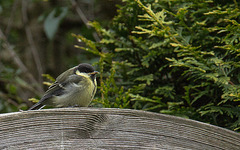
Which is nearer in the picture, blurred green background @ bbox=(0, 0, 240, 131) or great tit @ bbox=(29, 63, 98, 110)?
blurred green background @ bbox=(0, 0, 240, 131)

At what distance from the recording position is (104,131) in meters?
1.36

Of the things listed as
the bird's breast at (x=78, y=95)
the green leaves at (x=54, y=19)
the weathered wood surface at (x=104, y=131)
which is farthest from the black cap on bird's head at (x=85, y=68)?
the green leaves at (x=54, y=19)

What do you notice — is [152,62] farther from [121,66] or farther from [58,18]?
[58,18]

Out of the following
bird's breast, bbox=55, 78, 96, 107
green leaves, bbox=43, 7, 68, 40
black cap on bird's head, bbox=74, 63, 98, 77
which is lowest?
bird's breast, bbox=55, 78, 96, 107

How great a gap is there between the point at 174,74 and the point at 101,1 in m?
2.92

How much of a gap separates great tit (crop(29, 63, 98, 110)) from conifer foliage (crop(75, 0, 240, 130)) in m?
0.12

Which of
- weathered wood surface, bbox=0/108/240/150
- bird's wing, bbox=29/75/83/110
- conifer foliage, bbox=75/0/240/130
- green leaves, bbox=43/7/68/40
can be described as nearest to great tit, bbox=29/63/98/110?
bird's wing, bbox=29/75/83/110

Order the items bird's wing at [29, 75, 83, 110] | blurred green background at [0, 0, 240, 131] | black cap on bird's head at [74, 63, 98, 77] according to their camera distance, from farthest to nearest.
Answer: black cap on bird's head at [74, 63, 98, 77], bird's wing at [29, 75, 83, 110], blurred green background at [0, 0, 240, 131]

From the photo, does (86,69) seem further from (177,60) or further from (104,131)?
(104,131)

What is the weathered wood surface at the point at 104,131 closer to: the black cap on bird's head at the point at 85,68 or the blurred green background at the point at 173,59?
the blurred green background at the point at 173,59

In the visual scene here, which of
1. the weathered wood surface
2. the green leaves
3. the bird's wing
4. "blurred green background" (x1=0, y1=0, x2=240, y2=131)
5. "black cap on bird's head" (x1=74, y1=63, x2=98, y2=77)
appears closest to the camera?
the weathered wood surface

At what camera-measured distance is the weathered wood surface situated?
130 cm

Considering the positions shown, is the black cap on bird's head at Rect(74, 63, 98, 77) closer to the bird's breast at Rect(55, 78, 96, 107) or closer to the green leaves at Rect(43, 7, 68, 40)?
the bird's breast at Rect(55, 78, 96, 107)

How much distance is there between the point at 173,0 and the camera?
225cm
